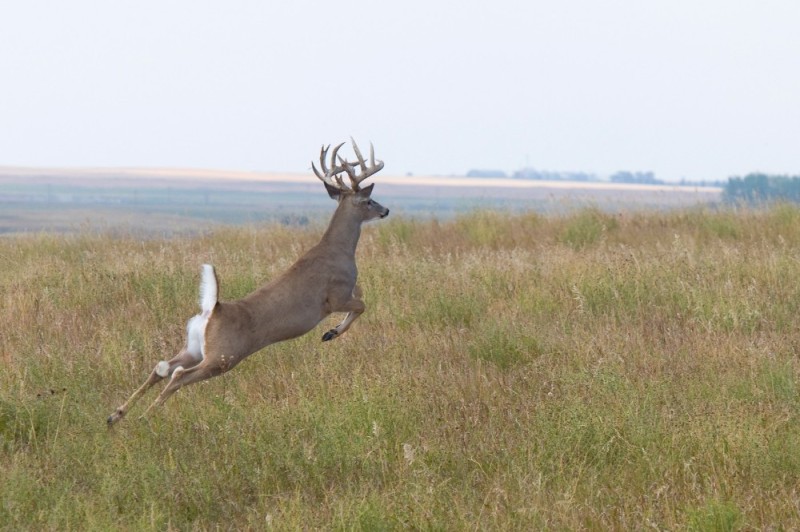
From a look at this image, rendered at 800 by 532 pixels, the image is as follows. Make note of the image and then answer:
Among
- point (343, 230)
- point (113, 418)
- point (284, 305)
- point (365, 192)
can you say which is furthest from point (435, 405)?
point (365, 192)

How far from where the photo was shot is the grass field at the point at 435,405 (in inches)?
213

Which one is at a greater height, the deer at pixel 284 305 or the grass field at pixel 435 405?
the deer at pixel 284 305

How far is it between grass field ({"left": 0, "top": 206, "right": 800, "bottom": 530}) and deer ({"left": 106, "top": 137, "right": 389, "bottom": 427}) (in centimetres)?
24

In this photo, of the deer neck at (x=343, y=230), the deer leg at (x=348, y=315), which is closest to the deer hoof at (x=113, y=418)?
the deer leg at (x=348, y=315)

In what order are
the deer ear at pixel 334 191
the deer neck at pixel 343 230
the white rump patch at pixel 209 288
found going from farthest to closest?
the deer ear at pixel 334 191 < the deer neck at pixel 343 230 < the white rump patch at pixel 209 288

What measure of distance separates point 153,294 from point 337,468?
501cm

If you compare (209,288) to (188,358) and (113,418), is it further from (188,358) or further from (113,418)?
(113,418)

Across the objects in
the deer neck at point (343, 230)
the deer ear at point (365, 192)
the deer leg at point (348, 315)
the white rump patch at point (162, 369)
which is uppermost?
the deer ear at point (365, 192)

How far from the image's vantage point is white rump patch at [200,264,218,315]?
275 inches

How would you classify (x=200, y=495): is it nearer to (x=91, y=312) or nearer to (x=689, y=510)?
(x=689, y=510)

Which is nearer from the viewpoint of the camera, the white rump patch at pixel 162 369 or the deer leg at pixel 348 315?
the white rump patch at pixel 162 369

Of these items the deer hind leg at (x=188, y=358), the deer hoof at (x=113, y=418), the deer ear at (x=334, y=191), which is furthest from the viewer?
the deer ear at (x=334, y=191)

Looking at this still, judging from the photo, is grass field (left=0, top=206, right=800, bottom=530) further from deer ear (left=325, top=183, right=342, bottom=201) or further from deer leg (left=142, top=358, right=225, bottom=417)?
deer ear (left=325, top=183, right=342, bottom=201)

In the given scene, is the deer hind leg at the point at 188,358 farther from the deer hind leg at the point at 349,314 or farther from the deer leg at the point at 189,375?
the deer hind leg at the point at 349,314
